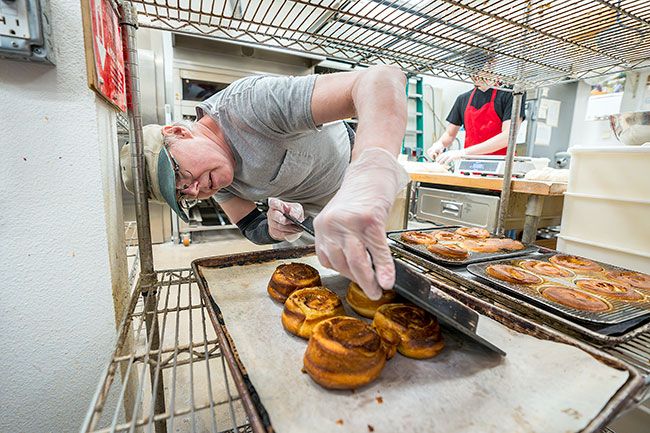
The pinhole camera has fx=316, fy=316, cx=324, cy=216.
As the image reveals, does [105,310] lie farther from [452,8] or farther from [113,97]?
[452,8]

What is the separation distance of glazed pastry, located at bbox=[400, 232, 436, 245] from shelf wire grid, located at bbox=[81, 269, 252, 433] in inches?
31.3

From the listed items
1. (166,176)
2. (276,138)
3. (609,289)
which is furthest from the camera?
(276,138)

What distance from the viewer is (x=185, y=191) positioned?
1.12m

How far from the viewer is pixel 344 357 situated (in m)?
0.54

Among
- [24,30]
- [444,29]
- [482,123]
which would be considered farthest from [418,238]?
[482,123]

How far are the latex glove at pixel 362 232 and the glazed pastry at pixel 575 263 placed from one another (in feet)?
2.48

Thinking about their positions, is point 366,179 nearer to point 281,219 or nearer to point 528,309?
point 528,309

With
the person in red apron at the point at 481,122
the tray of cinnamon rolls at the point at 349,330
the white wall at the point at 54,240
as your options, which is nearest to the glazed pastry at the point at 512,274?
the tray of cinnamon rolls at the point at 349,330

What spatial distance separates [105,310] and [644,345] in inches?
48.0

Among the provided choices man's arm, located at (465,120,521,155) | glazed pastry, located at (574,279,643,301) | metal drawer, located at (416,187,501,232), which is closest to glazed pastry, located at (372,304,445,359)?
glazed pastry, located at (574,279,643,301)

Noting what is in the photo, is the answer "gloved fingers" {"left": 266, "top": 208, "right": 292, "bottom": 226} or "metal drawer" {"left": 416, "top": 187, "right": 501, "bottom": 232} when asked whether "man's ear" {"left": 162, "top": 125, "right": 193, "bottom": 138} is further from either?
"metal drawer" {"left": 416, "top": 187, "right": 501, "bottom": 232}

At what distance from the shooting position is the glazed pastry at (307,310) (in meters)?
0.69

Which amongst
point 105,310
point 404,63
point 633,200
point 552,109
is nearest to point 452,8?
point 404,63

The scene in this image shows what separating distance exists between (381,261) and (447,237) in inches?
34.7
